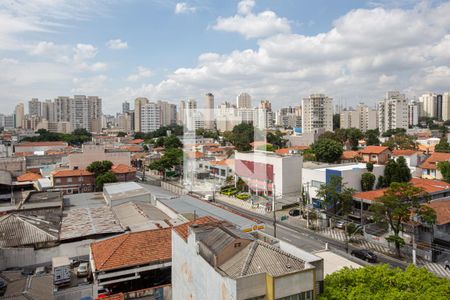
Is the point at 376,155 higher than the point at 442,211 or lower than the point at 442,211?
higher

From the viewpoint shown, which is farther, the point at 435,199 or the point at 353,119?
the point at 353,119

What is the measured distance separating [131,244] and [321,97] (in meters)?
70.5

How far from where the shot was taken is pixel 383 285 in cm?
885

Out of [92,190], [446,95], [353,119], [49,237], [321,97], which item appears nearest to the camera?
[49,237]

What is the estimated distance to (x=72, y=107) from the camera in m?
113

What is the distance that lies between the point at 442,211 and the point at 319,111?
61390 millimetres

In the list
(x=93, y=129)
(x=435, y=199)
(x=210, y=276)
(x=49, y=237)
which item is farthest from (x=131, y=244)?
(x=93, y=129)

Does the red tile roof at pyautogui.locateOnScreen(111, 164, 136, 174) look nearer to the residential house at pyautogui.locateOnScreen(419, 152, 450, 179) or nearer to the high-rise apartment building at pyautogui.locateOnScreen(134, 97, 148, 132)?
the residential house at pyautogui.locateOnScreen(419, 152, 450, 179)

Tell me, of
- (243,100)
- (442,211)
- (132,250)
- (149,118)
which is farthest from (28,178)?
(149,118)

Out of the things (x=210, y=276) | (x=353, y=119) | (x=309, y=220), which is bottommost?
(x=309, y=220)

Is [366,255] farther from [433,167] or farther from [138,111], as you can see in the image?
[138,111]

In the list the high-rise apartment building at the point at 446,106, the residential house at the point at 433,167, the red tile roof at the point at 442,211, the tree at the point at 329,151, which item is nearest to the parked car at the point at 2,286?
the red tile roof at the point at 442,211

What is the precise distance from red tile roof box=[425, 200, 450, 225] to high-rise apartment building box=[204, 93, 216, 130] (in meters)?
61.4

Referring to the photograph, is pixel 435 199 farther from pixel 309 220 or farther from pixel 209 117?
pixel 209 117
